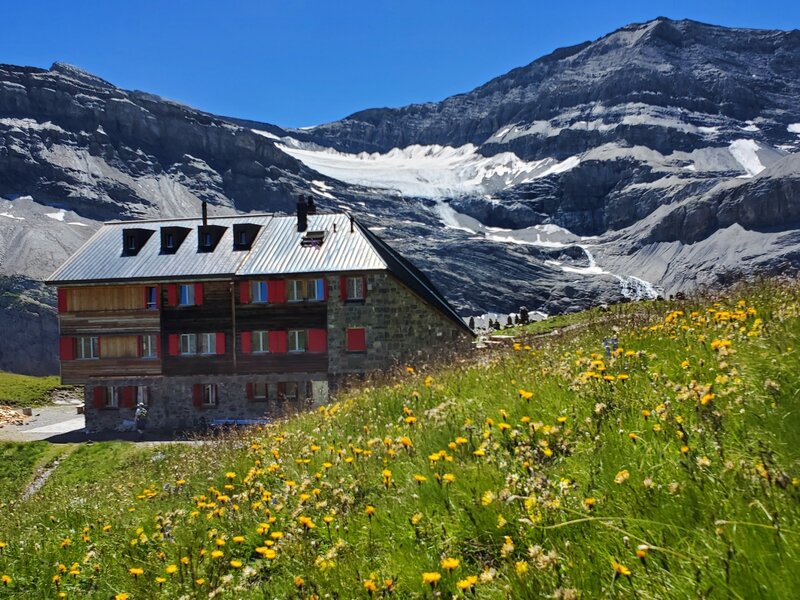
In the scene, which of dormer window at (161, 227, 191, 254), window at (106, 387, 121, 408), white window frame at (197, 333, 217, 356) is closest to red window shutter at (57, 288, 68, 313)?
window at (106, 387, 121, 408)

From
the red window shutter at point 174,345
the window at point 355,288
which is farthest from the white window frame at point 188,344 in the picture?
the window at point 355,288

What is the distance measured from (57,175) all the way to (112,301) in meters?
143

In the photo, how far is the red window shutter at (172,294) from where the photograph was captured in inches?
1491

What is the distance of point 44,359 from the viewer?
11500cm

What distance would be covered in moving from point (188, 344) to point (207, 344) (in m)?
1.18

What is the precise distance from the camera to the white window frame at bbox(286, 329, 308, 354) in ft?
120

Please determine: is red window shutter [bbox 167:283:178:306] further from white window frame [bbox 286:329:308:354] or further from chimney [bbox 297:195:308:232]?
chimney [bbox 297:195:308:232]

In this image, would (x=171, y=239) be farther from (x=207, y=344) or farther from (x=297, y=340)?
(x=297, y=340)

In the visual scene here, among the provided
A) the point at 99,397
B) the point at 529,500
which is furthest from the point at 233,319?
the point at 529,500

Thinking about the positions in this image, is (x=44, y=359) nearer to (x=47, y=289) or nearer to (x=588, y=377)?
(x=47, y=289)

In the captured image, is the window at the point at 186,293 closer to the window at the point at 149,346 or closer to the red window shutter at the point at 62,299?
the window at the point at 149,346

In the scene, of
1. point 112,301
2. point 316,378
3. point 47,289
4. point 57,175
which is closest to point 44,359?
point 47,289

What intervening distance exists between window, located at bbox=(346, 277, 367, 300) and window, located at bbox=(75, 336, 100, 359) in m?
15.6

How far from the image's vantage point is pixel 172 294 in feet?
124
